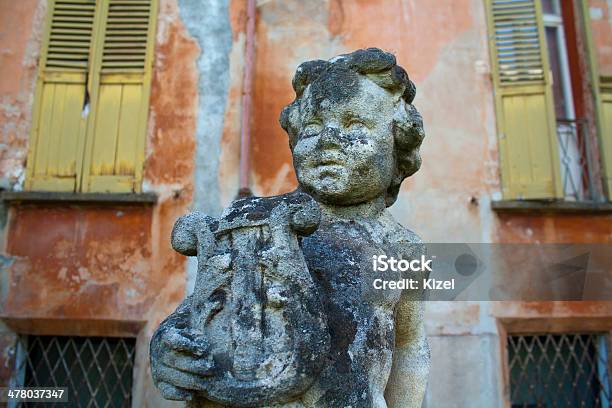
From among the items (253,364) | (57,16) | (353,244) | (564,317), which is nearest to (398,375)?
(353,244)

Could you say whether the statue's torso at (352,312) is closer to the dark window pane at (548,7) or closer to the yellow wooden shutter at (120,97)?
the yellow wooden shutter at (120,97)

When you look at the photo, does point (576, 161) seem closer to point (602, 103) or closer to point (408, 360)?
point (602, 103)

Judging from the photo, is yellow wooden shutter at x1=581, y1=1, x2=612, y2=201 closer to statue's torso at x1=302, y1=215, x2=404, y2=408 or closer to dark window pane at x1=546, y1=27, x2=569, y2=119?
dark window pane at x1=546, y1=27, x2=569, y2=119

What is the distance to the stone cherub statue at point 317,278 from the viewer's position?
150 cm

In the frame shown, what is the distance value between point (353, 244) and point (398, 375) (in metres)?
0.49

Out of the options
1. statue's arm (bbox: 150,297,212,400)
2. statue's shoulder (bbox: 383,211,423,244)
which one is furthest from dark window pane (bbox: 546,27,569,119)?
statue's arm (bbox: 150,297,212,400)

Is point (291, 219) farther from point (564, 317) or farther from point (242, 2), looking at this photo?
point (242, 2)

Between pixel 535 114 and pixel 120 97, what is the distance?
375 centimetres

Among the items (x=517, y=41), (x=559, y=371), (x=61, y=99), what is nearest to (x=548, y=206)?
(x=559, y=371)

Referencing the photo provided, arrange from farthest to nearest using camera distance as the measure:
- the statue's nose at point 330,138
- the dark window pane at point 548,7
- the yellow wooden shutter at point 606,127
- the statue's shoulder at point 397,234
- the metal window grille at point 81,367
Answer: the dark window pane at point 548,7 → the yellow wooden shutter at point 606,127 → the metal window grille at point 81,367 → the statue's shoulder at point 397,234 → the statue's nose at point 330,138

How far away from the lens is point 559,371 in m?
5.08

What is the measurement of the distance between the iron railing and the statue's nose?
4.18 metres

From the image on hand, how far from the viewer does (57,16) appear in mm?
5727

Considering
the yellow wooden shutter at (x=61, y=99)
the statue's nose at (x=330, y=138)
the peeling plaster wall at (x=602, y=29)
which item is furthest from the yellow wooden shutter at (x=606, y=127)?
the yellow wooden shutter at (x=61, y=99)
